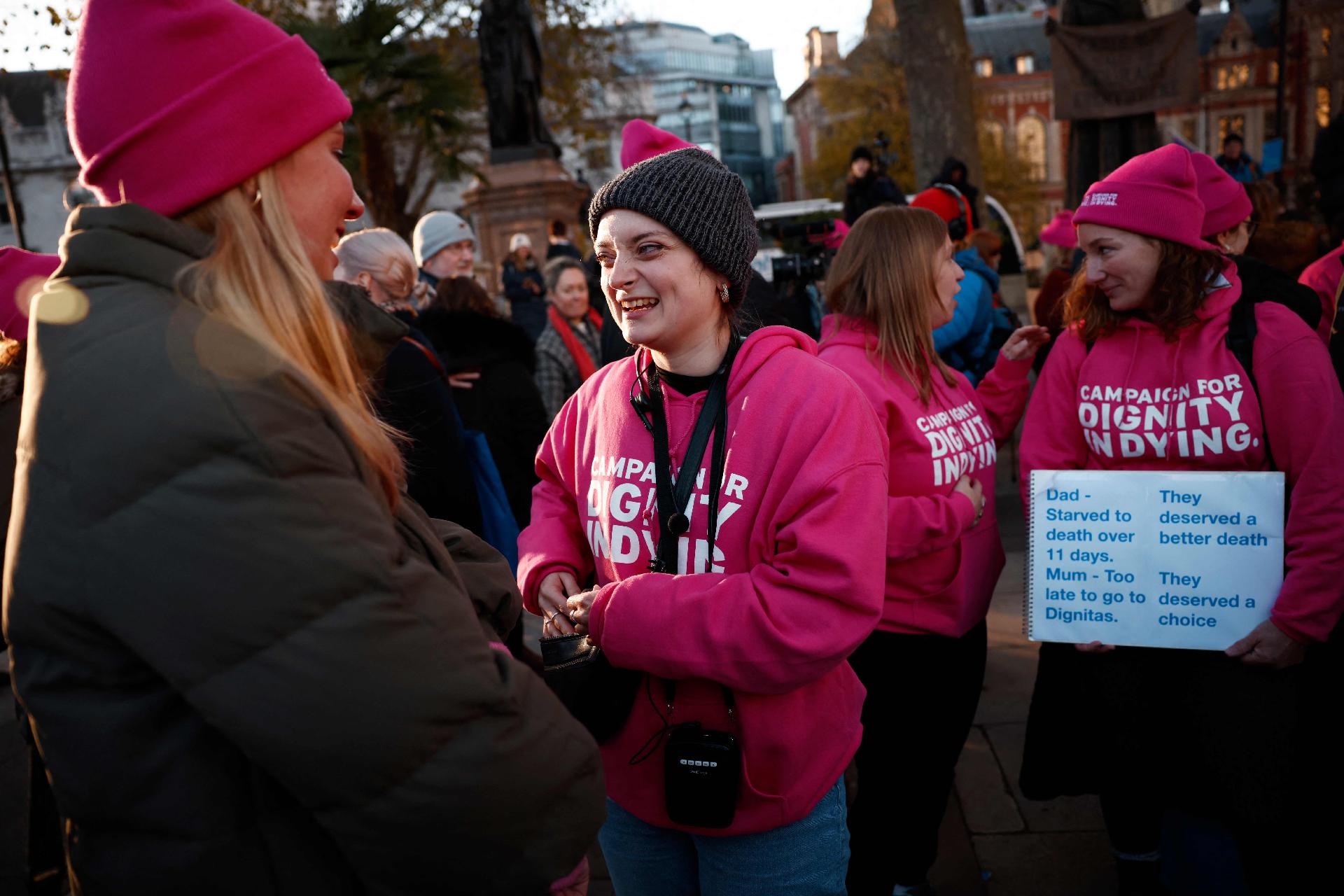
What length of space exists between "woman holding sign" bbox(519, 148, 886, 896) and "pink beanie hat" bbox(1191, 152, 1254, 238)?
1.63 meters

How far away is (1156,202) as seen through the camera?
2635mm

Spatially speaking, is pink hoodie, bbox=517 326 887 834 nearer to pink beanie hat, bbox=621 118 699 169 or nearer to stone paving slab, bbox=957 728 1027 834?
pink beanie hat, bbox=621 118 699 169

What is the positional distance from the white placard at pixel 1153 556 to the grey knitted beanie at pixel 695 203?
120 centimetres

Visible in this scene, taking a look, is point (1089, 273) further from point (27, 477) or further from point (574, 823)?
point (27, 477)

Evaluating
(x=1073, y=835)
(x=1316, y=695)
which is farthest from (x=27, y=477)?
(x=1073, y=835)

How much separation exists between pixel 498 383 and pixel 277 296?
3239 mm

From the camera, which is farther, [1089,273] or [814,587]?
[1089,273]

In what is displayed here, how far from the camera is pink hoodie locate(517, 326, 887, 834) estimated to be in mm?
1697

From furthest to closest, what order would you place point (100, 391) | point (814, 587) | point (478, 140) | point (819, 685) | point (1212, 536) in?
point (478, 140) → point (1212, 536) → point (819, 685) → point (814, 587) → point (100, 391)

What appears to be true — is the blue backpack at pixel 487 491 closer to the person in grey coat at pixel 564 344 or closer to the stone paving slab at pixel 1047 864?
the person in grey coat at pixel 564 344

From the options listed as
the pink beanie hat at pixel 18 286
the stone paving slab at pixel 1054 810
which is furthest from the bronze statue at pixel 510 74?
the stone paving slab at pixel 1054 810

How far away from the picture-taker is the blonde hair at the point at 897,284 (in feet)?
9.11

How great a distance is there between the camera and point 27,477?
3.62 ft

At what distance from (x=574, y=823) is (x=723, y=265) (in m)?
1.10
